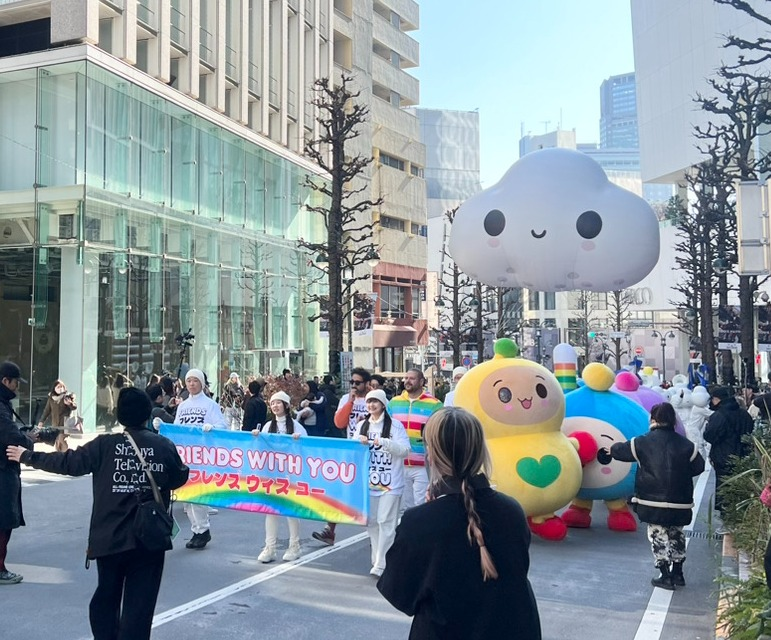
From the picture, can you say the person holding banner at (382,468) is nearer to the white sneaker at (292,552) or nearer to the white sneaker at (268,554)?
the white sneaker at (292,552)

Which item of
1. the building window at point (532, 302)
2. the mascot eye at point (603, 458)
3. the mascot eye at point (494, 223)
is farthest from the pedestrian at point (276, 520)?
the building window at point (532, 302)

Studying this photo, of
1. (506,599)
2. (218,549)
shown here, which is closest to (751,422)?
(218,549)

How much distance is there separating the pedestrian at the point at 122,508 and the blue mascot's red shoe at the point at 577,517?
643 centimetres

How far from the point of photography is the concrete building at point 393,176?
46.5m

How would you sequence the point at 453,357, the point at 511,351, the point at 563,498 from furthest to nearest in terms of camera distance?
the point at 453,357 < the point at 511,351 < the point at 563,498

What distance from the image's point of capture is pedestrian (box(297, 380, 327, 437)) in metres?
12.9

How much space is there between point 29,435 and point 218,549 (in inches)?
112

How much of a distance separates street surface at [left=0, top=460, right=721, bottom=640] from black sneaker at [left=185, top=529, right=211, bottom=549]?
0.12 m

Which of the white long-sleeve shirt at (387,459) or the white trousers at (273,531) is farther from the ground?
the white long-sleeve shirt at (387,459)

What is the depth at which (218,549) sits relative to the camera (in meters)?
8.45

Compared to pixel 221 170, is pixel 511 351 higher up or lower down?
lower down

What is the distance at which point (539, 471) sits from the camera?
8.49m

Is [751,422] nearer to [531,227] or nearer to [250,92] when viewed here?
[531,227]

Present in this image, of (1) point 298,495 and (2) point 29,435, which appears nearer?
(2) point 29,435
